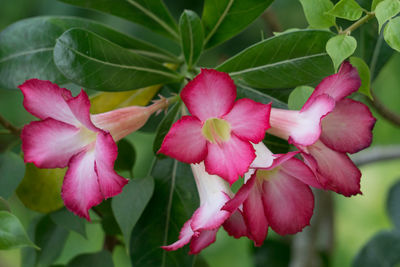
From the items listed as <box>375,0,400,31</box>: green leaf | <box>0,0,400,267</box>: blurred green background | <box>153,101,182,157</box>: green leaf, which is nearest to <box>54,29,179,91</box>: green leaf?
<box>153,101,182,157</box>: green leaf

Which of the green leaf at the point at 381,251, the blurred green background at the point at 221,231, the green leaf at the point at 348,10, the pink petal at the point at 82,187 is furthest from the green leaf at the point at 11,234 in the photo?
the blurred green background at the point at 221,231

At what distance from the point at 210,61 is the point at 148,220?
1.05 m

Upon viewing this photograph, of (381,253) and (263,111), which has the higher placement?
(263,111)

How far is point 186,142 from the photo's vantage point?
49 centimetres

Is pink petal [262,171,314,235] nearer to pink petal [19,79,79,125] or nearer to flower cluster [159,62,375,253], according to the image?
flower cluster [159,62,375,253]

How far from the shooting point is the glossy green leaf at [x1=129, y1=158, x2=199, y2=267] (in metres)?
0.68

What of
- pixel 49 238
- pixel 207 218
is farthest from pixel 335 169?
pixel 49 238

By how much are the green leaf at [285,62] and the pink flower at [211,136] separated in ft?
0.37

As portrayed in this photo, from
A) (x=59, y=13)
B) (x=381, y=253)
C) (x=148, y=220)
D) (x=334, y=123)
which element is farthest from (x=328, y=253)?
(x=59, y=13)

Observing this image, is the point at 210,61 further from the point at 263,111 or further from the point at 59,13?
the point at 263,111

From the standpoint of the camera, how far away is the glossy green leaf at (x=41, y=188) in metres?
0.68

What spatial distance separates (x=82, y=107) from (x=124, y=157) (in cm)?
29

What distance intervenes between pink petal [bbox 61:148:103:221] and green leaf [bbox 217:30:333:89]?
0.65ft

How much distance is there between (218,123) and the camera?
52 centimetres
